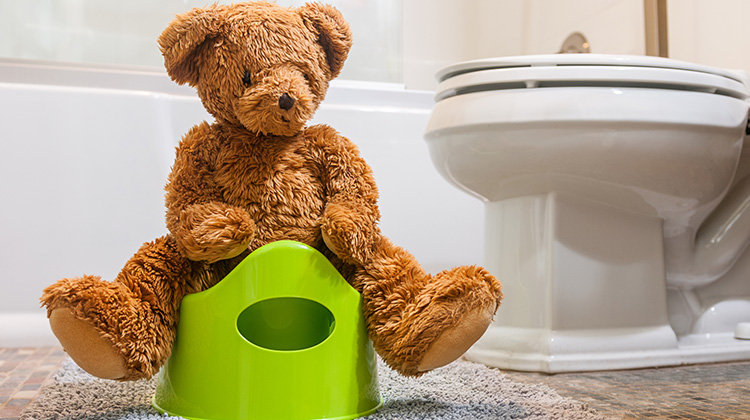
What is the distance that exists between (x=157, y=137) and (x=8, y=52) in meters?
0.49

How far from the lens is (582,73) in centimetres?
97

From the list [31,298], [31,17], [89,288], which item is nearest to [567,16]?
[31,17]

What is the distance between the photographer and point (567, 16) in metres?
2.04

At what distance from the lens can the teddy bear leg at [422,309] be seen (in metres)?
0.64

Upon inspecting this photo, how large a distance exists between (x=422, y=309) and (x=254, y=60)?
31cm

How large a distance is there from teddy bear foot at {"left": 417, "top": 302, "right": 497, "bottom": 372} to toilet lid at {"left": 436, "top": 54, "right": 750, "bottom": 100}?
0.45 meters

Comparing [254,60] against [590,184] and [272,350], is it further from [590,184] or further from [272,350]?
[590,184]

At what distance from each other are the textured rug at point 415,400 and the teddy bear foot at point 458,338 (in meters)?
0.08

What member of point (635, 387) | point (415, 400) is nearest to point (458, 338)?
point (415, 400)

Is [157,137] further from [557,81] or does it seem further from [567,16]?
[567,16]

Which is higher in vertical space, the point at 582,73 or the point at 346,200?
the point at 582,73

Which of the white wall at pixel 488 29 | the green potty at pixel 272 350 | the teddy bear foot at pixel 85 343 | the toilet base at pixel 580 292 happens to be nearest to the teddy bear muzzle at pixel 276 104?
the green potty at pixel 272 350

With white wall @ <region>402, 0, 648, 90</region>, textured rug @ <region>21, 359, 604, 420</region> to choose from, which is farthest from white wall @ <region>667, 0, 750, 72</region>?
textured rug @ <region>21, 359, 604, 420</region>

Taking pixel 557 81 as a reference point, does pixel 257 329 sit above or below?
below
